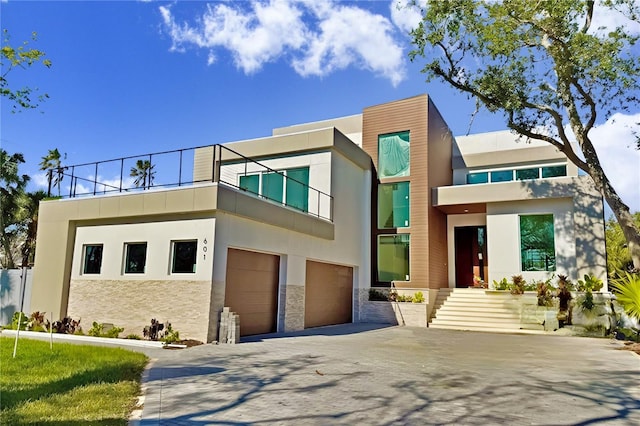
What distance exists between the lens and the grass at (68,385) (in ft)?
16.1

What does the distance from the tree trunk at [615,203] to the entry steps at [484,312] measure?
3.89m

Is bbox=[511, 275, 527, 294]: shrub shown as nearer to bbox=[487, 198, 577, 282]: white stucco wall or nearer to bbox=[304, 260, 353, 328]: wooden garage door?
bbox=[487, 198, 577, 282]: white stucco wall

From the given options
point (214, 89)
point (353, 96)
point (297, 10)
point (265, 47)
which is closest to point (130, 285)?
point (214, 89)

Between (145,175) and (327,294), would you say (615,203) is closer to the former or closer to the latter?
(327,294)

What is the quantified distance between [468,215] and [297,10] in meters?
12.5

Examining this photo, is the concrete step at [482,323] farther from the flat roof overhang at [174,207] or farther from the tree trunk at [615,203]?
the flat roof overhang at [174,207]

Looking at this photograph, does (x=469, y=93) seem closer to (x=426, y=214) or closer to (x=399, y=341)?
(x=426, y=214)

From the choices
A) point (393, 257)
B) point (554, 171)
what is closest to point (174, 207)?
point (393, 257)

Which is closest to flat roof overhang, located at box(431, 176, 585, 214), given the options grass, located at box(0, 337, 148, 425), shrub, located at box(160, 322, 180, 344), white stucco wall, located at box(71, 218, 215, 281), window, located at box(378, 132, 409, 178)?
window, located at box(378, 132, 409, 178)

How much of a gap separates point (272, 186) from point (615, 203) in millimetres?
11646

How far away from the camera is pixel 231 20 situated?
12938mm

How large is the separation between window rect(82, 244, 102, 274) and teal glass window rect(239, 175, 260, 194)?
5884 mm

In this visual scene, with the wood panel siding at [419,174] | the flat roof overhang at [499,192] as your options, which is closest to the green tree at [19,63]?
the wood panel siding at [419,174]

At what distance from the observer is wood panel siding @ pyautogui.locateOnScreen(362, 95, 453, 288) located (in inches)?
728
